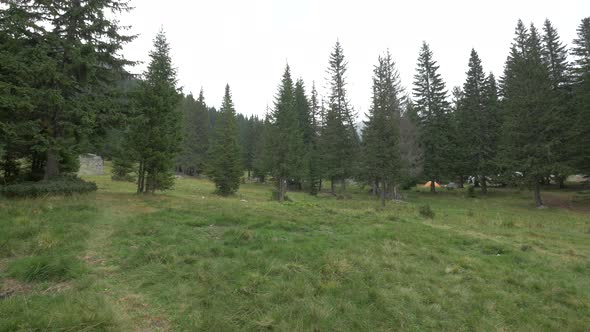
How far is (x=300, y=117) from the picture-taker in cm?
4962

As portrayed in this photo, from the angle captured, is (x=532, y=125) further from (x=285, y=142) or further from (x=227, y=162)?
(x=227, y=162)

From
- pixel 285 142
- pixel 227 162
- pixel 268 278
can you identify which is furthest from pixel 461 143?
pixel 268 278

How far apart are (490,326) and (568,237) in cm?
1178

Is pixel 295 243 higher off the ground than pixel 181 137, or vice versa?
pixel 181 137

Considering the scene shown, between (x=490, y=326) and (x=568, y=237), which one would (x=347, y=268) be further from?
(x=568, y=237)

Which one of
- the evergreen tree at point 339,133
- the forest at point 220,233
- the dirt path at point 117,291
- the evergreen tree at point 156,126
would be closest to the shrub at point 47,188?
the forest at point 220,233

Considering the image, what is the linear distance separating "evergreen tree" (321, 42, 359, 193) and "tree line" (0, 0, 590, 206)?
0.16 meters

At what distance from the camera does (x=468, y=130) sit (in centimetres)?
3700

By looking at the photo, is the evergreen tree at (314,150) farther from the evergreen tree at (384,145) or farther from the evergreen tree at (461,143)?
the evergreen tree at (461,143)

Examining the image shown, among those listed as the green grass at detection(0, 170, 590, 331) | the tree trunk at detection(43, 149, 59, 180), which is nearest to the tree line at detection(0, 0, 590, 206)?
the tree trunk at detection(43, 149, 59, 180)

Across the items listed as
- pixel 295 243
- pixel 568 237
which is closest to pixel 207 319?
pixel 295 243

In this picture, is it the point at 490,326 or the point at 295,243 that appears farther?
the point at 295,243

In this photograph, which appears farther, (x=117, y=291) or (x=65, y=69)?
(x=65, y=69)

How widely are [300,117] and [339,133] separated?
47.6 feet
